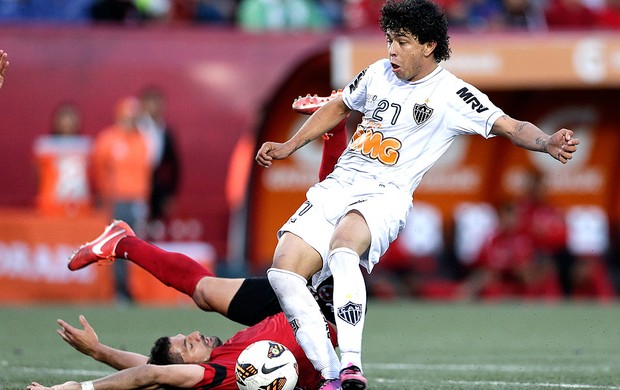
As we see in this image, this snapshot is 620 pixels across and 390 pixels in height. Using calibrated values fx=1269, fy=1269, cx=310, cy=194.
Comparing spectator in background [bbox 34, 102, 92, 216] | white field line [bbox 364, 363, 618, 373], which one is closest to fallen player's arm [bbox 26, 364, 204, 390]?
white field line [bbox 364, 363, 618, 373]

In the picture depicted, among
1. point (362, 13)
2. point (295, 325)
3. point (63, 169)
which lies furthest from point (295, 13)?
point (295, 325)

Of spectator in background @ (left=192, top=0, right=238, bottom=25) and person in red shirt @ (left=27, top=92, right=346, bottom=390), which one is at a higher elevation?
spectator in background @ (left=192, top=0, right=238, bottom=25)

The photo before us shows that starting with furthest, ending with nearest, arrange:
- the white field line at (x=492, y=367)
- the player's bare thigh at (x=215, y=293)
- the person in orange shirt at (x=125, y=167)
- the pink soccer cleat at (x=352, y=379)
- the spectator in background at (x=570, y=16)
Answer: the spectator in background at (x=570, y=16) < the person in orange shirt at (x=125, y=167) < the white field line at (x=492, y=367) < the player's bare thigh at (x=215, y=293) < the pink soccer cleat at (x=352, y=379)

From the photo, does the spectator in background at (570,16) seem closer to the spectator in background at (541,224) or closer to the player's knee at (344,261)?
the spectator in background at (541,224)

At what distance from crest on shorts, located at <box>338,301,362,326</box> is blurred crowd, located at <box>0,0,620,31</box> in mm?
10039

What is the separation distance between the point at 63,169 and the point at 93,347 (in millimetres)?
8219

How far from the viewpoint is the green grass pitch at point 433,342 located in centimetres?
836

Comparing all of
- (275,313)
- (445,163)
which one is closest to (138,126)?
(445,163)

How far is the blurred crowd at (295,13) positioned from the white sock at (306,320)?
31.9ft

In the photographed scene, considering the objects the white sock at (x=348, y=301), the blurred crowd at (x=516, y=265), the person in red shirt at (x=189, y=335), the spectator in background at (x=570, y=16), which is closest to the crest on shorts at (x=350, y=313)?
the white sock at (x=348, y=301)

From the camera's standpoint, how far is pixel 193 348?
24.6 ft

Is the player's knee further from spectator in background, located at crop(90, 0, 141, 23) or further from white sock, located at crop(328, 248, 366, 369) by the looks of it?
spectator in background, located at crop(90, 0, 141, 23)

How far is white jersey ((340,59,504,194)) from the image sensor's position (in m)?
7.42

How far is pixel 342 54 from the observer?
15.8 metres
